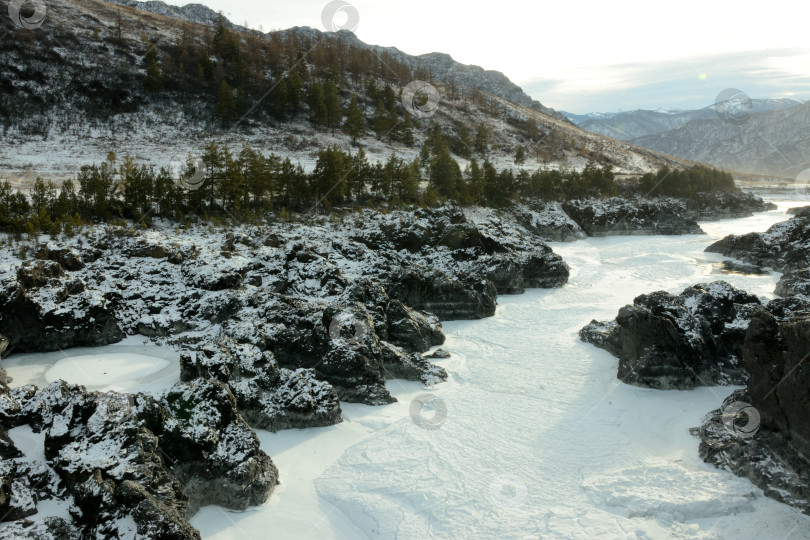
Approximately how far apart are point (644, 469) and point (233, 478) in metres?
9.82

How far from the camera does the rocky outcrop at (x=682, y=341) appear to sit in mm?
16359

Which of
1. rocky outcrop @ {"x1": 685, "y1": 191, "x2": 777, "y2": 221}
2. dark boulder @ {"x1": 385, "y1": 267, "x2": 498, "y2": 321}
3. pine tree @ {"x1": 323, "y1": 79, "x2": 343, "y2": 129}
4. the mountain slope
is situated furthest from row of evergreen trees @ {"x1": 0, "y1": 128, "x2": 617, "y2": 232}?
rocky outcrop @ {"x1": 685, "y1": 191, "x2": 777, "y2": 221}

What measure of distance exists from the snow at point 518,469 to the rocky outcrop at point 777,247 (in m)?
Answer: 23.3

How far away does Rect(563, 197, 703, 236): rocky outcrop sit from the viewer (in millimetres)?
54250

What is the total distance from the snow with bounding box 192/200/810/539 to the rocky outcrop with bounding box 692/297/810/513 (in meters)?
0.42

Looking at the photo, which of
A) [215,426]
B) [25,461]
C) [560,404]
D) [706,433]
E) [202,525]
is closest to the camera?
[25,461]

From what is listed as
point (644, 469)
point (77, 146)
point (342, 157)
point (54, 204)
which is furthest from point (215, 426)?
point (77, 146)

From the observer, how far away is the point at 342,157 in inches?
1683

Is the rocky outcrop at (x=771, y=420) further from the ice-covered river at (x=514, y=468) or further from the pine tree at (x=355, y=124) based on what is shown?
the pine tree at (x=355, y=124)

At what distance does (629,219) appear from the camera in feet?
182

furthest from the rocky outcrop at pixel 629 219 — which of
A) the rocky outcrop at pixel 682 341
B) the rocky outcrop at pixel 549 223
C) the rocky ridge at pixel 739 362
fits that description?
the rocky outcrop at pixel 682 341

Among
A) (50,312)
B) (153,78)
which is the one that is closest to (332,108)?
(153,78)

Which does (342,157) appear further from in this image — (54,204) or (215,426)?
(215,426)

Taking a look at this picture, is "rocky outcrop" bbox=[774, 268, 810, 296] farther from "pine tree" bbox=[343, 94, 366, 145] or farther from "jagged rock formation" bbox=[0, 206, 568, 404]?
"pine tree" bbox=[343, 94, 366, 145]
